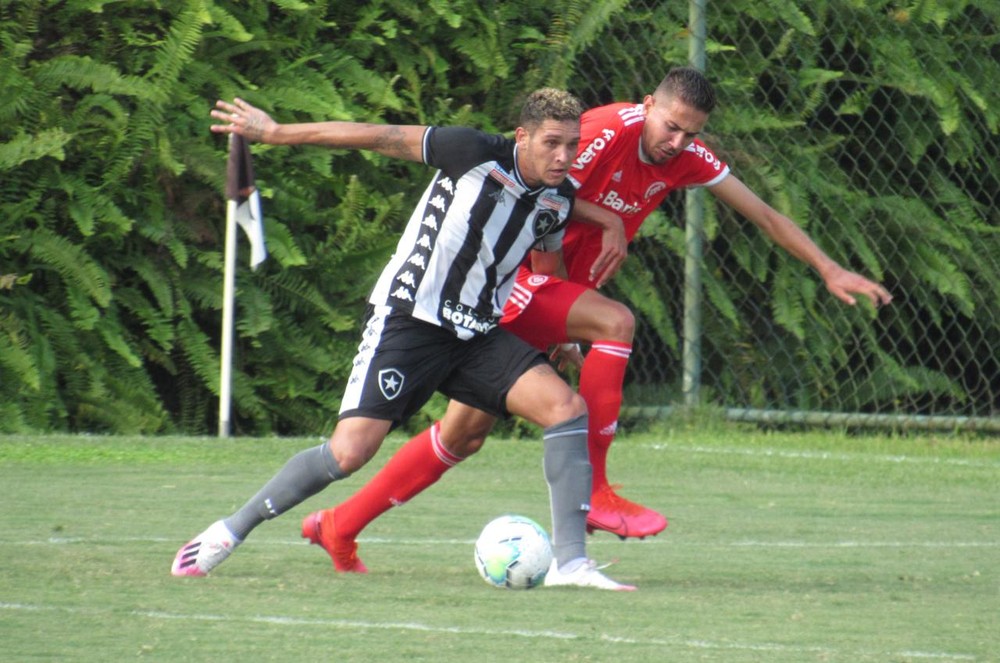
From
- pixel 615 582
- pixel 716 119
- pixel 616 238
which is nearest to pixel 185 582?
pixel 615 582

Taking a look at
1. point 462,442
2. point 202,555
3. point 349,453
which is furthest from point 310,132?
point 202,555

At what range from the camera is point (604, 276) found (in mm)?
6969

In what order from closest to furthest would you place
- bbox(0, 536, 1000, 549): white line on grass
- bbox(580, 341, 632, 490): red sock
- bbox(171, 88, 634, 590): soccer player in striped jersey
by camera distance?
bbox(171, 88, 634, 590): soccer player in striped jersey, bbox(580, 341, 632, 490): red sock, bbox(0, 536, 1000, 549): white line on grass

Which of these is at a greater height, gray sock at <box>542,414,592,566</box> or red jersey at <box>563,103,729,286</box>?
red jersey at <box>563,103,729,286</box>

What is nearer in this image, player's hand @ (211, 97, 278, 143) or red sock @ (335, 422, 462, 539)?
player's hand @ (211, 97, 278, 143)

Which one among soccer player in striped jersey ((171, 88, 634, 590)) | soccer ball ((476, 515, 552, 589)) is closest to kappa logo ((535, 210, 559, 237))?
soccer player in striped jersey ((171, 88, 634, 590))

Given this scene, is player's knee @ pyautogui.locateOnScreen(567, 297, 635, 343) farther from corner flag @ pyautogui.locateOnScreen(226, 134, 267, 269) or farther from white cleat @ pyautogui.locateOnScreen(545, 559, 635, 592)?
corner flag @ pyautogui.locateOnScreen(226, 134, 267, 269)

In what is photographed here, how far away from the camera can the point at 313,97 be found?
38.4 ft

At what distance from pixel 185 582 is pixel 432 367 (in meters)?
1.15

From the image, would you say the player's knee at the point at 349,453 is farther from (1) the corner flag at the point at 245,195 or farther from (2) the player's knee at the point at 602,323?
(1) the corner flag at the point at 245,195

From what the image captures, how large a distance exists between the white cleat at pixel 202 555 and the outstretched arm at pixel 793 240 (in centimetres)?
244

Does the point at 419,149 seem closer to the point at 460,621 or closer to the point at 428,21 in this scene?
the point at 460,621

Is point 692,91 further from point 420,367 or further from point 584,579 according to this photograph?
point 584,579

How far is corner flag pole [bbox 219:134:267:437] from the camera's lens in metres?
10.9
